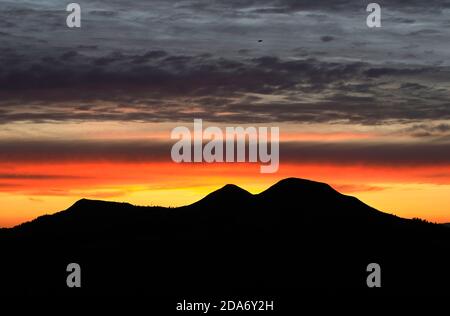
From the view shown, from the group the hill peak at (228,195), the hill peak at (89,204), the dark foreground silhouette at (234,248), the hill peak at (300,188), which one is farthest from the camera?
the hill peak at (89,204)

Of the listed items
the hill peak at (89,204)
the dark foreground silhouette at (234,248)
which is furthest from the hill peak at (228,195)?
the hill peak at (89,204)

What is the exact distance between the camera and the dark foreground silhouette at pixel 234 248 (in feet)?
224

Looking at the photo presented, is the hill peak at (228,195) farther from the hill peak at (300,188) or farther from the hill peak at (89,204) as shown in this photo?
the hill peak at (89,204)

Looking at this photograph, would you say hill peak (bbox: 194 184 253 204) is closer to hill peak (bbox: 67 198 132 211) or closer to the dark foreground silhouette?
the dark foreground silhouette

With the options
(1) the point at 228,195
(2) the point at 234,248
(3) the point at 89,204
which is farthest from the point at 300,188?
(3) the point at 89,204

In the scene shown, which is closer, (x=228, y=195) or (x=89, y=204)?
(x=228, y=195)

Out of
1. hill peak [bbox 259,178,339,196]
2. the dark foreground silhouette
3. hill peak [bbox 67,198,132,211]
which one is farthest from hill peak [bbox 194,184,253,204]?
hill peak [bbox 67,198,132,211]

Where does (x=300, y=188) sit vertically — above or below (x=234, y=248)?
above

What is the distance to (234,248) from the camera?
2904 inches

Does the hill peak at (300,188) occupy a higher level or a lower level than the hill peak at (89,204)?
higher

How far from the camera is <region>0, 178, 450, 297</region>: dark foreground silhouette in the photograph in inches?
2682

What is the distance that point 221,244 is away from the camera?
74688mm

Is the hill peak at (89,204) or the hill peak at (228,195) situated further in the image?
the hill peak at (89,204)

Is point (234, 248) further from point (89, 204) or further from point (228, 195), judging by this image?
point (89, 204)
